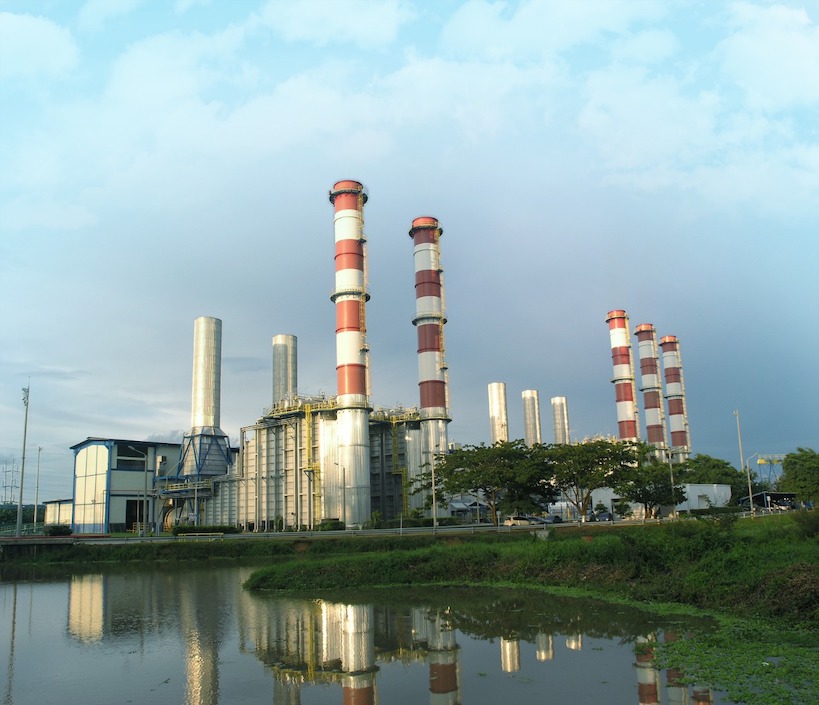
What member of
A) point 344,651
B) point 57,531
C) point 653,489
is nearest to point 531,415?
point 653,489

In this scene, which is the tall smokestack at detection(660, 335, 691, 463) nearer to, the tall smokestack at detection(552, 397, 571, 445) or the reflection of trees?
the tall smokestack at detection(552, 397, 571, 445)

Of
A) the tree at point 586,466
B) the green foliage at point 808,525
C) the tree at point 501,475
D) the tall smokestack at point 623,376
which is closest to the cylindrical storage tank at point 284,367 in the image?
the tree at point 501,475

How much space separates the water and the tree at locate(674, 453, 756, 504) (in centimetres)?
8089

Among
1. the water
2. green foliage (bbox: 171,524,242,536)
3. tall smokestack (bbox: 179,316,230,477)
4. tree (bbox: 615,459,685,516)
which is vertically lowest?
the water

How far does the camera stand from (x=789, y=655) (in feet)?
49.2

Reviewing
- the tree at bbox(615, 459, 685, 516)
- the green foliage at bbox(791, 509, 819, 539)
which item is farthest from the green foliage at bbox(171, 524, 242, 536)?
the green foliage at bbox(791, 509, 819, 539)

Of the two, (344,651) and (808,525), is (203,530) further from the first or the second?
(808,525)

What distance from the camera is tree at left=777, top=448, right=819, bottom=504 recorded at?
71.3 metres

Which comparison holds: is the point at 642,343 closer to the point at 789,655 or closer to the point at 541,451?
the point at 541,451

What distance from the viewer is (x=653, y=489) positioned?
69.7 metres

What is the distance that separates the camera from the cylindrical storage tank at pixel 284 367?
81.2 meters

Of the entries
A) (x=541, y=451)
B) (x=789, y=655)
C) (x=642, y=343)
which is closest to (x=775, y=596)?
(x=789, y=655)

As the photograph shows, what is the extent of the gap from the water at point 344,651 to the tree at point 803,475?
187 feet

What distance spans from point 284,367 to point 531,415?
1729 inches
